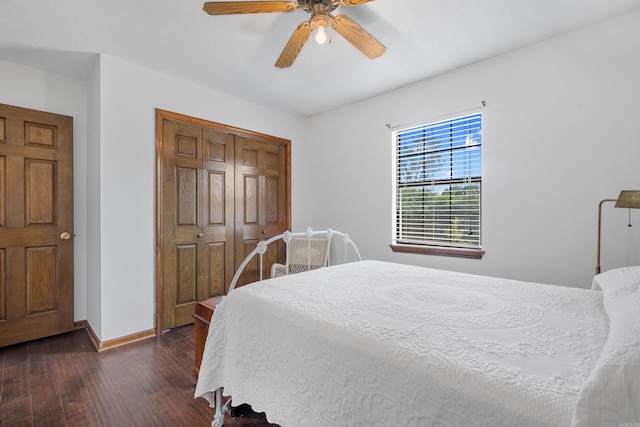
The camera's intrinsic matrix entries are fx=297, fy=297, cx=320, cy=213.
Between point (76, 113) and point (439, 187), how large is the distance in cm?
367

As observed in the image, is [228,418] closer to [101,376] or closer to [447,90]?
[101,376]

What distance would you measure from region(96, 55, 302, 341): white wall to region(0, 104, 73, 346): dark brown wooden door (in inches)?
21.9

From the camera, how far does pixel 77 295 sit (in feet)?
9.64

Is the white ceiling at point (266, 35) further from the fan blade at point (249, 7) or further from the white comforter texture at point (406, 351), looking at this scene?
the white comforter texture at point (406, 351)

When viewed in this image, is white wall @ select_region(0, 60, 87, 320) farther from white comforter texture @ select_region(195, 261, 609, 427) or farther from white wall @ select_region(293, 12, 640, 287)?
white wall @ select_region(293, 12, 640, 287)

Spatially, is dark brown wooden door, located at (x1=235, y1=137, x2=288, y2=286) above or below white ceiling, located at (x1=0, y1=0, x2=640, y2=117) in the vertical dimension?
below

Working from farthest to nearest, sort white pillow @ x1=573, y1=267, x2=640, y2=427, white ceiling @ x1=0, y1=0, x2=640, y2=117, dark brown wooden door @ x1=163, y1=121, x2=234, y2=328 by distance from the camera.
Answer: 1. dark brown wooden door @ x1=163, y1=121, x2=234, y2=328
2. white ceiling @ x1=0, y1=0, x2=640, y2=117
3. white pillow @ x1=573, y1=267, x2=640, y2=427

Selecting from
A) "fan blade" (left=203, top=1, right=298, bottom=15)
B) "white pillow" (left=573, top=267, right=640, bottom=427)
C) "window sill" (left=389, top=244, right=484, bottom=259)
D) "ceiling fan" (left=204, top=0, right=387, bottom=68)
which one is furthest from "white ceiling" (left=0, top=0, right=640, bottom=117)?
"white pillow" (left=573, top=267, right=640, bottom=427)

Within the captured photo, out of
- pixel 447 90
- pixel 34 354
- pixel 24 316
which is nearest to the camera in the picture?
pixel 34 354

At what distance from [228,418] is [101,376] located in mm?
1114

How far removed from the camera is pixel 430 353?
899 millimetres

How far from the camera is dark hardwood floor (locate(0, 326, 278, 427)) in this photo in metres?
1.67

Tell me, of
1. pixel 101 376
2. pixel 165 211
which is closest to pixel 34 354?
pixel 101 376

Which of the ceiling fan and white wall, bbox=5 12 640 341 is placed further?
white wall, bbox=5 12 640 341
